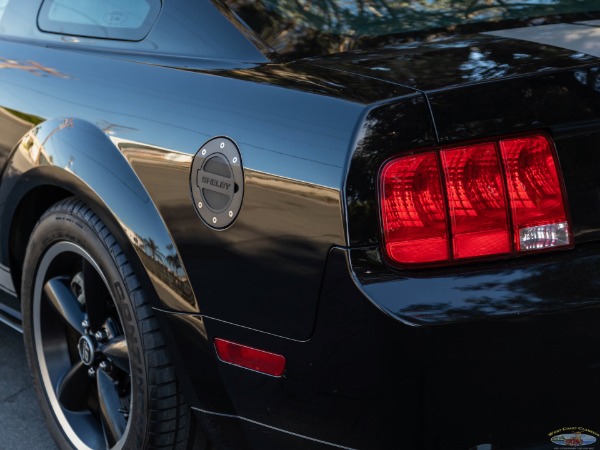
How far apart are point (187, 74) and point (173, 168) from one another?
26cm

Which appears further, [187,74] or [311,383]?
[187,74]

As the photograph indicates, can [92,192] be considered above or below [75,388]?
above

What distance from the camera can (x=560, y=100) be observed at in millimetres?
2045

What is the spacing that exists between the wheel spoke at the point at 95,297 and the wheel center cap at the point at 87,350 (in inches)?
1.8

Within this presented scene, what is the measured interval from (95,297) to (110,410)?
0.32 m

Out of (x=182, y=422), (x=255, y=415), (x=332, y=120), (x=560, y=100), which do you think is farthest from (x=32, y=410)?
(x=560, y=100)

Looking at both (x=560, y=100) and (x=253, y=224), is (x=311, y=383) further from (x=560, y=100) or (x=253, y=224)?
(x=560, y=100)

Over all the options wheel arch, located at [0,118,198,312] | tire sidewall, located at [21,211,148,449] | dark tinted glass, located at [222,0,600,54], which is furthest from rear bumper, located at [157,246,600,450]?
dark tinted glass, located at [222,0,600,54]

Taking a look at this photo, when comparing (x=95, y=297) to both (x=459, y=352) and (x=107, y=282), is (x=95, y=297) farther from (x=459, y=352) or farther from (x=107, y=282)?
(x=459, y=352)

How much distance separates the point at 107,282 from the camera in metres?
2.62

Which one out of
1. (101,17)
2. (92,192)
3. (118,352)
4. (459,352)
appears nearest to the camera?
(459,352)

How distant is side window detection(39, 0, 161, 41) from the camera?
275 centimetres

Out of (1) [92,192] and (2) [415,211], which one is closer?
(2) [415,211]

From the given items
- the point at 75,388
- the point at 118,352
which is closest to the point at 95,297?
the point at 118,352
